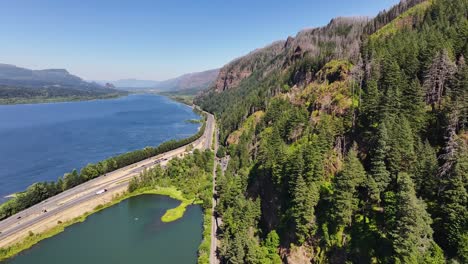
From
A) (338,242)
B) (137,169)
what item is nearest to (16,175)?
(137,169)

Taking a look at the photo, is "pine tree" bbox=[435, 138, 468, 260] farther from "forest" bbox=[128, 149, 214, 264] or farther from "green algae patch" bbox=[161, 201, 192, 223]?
"green algae patch" bbox=[161, 201, 192, 223]

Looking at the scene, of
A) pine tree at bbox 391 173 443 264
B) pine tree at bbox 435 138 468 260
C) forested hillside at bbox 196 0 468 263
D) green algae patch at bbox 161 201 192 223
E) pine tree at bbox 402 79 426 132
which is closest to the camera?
pine tree at bbox 391 173 443 264

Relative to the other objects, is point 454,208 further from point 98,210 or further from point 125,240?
point 98,210

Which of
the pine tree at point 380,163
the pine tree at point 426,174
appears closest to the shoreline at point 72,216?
the pine tree at point 380,163

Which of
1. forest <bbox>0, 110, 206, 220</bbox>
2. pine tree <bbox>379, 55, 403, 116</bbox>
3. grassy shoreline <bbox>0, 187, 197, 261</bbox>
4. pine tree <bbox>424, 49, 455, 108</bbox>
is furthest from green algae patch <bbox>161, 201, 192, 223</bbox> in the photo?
pine tree <bbox>424, 49, 455, 108</bbox>

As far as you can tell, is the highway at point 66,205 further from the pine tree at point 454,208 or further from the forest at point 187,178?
the pine tree at point 454,208

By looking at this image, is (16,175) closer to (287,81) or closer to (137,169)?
(137,169)
